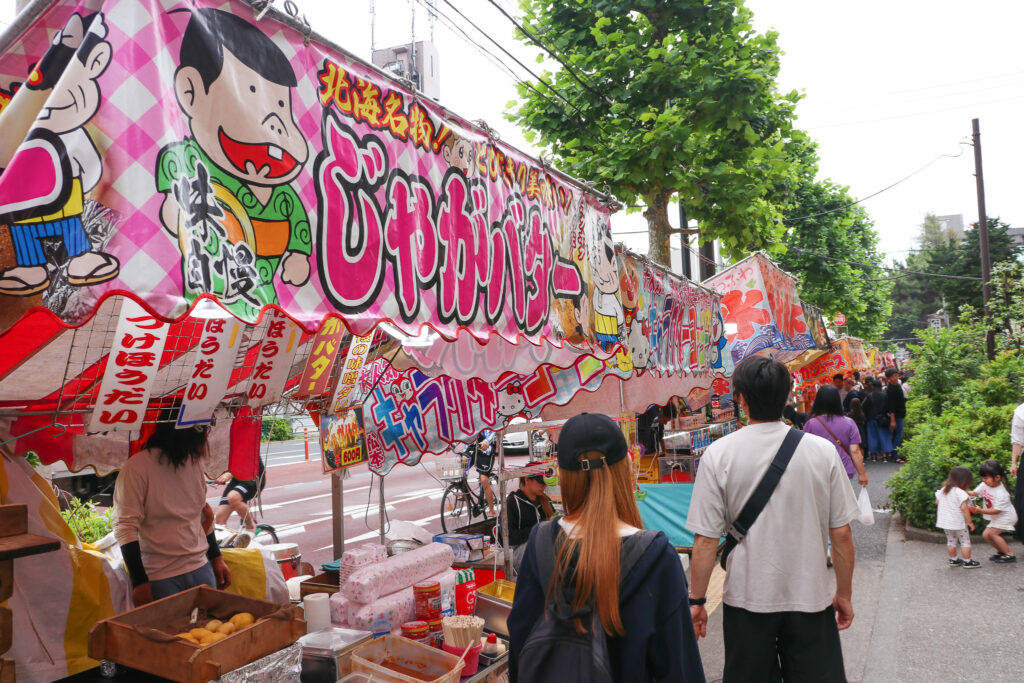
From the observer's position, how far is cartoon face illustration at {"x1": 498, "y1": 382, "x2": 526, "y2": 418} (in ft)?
18.9

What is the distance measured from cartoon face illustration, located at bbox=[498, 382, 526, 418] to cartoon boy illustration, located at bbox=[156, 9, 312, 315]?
3608mm

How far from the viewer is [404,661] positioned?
333 centimetres

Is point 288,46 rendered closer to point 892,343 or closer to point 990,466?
point 990,466

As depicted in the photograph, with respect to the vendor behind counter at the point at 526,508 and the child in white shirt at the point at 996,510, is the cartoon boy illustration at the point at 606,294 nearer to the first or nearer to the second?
the vendor behind counter at the point at 526,508

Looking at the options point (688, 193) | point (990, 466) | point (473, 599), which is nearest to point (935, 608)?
point (990, 466)

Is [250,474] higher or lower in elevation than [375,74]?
lower

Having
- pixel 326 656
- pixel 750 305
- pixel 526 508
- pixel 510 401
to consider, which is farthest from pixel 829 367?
pixel 326 656

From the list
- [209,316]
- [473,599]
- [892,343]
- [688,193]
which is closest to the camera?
[209,316]

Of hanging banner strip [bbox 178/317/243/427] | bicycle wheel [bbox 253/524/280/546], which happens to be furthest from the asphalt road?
hanging banner strip [bbox 178/317/243/427]

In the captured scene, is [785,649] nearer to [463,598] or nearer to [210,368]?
[463,598]

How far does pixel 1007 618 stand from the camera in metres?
6.12

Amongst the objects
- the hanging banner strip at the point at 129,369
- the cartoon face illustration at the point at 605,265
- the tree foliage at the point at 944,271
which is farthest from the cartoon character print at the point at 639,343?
the tree foliage at the point at 944,271

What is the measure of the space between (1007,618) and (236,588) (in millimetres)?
6385

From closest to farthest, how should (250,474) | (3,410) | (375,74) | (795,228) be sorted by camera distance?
(375,74)
(3,410)
(250,474)
(795,228)
